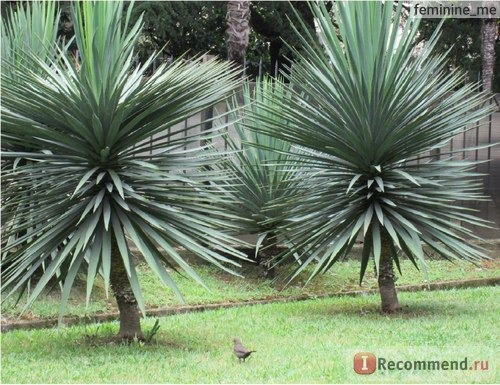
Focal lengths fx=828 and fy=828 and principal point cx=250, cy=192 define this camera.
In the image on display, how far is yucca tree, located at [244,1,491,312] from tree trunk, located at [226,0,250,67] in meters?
6.54

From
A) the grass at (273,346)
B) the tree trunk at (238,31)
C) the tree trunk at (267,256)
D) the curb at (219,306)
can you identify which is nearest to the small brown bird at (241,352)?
the grass at (273,346)

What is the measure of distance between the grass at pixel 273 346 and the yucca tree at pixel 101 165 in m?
0.54

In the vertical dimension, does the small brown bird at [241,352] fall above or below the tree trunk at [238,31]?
below

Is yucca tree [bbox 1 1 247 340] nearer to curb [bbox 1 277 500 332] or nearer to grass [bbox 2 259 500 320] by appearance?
curb [bbox 1 277 500 332]

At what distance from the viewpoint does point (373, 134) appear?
26.6ft

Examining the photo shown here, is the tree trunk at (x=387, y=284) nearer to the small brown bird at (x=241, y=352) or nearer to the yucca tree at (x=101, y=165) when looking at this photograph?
the yucca tree at (x=101, y=165)

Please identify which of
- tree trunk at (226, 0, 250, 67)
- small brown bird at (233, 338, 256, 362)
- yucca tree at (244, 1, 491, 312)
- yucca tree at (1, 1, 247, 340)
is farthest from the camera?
tree trunk at (226, 0, 250, 67)

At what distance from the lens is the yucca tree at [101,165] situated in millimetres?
6461

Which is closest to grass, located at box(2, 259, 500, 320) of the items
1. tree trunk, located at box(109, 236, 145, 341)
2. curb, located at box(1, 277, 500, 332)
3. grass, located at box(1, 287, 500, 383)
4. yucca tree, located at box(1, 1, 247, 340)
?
curb, located at box(1, 277, 500, 332)

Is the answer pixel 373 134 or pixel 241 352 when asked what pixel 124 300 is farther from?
pixel 373 134

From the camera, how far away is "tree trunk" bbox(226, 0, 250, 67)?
14.9m

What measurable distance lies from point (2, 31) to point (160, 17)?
493 inches

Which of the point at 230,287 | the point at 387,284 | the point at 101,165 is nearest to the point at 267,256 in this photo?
the point at 230,287

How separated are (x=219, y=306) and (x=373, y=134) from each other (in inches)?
110
